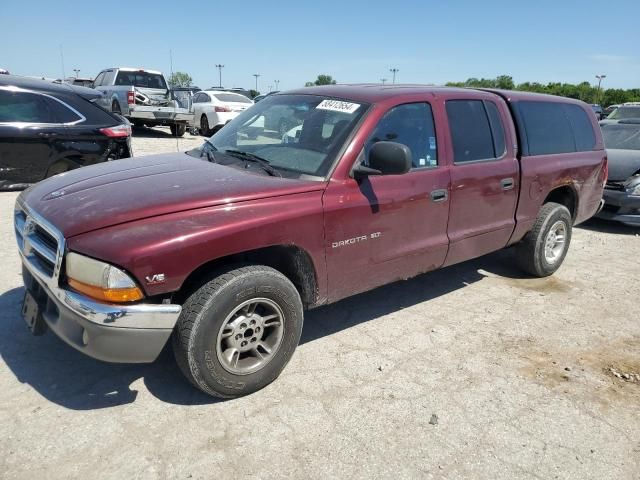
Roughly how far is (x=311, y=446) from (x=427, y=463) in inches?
23.4

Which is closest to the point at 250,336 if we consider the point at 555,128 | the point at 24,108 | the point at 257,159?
the point at 257,159

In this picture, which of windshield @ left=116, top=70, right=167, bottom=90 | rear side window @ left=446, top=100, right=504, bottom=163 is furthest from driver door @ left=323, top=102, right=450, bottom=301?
windshield @ left=116, top=70, right=167, bottom=90

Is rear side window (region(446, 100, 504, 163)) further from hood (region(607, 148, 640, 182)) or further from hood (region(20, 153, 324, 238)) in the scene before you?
hood (region(607, 148, 640, 182))

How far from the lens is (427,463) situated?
2.46 metres

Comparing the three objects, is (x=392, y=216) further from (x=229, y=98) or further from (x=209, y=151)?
(x=229, y=98)

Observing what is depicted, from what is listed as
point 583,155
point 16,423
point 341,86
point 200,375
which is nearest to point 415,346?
point 200,375

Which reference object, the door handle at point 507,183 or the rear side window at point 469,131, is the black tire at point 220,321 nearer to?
the rear side window at point 469,131

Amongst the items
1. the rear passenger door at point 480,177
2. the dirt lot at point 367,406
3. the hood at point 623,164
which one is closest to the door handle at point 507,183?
the rear passenger door at point 480,177

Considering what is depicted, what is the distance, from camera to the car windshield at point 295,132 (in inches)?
127

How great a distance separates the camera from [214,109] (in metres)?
15.7

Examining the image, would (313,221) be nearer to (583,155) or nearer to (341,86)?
(341,86)

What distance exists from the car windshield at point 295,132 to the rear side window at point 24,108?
3952 millimetres

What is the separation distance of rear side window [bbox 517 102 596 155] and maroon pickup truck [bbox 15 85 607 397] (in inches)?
2.3

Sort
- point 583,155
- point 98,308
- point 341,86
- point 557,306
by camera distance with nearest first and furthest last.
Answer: point 98,308 < point 341,86 < point 557,306 < point 583,155
